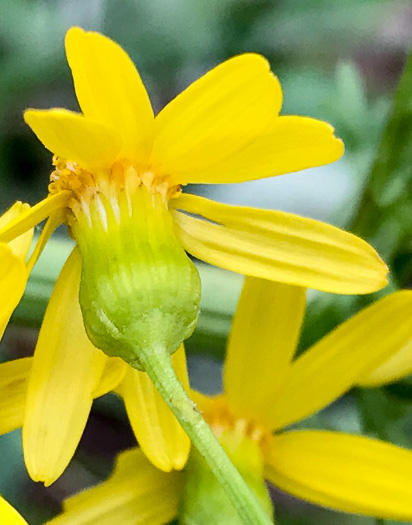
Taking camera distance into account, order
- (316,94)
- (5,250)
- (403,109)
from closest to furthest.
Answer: (5,250), (403,109), (316,94)

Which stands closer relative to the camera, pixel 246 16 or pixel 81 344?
Answer: pixel 81 344

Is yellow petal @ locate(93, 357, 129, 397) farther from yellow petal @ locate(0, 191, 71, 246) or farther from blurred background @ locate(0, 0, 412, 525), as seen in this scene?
blurred background @ locate(0, 0, 412, 525)

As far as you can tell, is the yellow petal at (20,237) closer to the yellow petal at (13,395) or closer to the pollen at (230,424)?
the yellow petal at (13,395)

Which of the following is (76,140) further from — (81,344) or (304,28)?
(304,28)

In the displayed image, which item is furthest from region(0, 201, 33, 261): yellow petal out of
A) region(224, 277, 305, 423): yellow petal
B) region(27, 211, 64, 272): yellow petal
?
region(224, 277, 305, 423): yellow petal

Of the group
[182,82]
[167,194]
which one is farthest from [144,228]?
[182,82]

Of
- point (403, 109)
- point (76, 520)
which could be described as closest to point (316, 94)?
point (403, 109)
